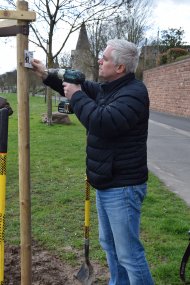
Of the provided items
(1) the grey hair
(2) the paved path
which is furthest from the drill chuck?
(2) the paved path

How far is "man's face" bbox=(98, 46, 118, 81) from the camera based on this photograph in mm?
2975

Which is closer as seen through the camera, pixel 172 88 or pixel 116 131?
pixel 116 131

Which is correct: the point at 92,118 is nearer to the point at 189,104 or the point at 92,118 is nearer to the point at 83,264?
the point at 83,264

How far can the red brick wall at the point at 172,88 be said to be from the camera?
23.3 m

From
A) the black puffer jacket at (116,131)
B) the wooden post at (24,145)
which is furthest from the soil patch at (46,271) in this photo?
the black puffer jacket at (116,131)

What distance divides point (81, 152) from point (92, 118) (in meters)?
8.57

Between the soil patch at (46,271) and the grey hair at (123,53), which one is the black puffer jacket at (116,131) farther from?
the soil patch at (46,271)

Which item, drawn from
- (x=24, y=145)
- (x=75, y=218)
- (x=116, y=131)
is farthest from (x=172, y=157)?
(x=116, y=131)

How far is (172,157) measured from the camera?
10.8 m

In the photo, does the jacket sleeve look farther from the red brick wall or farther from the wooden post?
the red brick wall

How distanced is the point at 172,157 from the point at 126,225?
7896 millimetres

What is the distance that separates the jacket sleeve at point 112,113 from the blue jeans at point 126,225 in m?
0.45

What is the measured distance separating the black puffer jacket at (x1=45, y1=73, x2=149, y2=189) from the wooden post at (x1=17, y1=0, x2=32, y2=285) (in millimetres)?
408

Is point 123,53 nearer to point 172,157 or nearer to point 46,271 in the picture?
point 46,271
